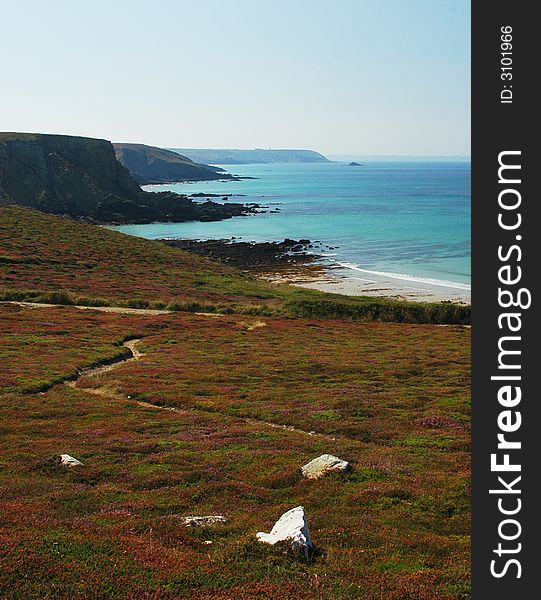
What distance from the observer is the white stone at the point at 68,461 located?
1978 cm

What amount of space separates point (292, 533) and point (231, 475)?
20.4 ft

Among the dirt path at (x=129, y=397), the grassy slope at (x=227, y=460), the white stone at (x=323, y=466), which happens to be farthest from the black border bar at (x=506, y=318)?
the dirt path at (x=129, y=397)

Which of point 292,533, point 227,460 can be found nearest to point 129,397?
point 227,460

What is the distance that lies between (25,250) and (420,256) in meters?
74.3

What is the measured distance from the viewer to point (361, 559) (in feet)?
44.1

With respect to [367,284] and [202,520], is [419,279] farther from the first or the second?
[202,520]

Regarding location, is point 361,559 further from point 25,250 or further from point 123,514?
point 25,250

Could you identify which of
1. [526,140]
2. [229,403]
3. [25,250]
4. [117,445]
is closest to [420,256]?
[25,250]

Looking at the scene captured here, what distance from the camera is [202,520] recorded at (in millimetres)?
15375

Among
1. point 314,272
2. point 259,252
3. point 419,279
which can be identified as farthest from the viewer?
point 259,252

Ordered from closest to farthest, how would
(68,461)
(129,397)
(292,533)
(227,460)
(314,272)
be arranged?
(292,533)
(68,461)
(227,460)
(129,397)
(314,272)

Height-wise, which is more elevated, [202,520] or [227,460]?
[202,520]

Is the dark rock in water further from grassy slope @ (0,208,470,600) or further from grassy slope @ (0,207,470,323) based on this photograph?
grassy slope @ (0,208,470,600)

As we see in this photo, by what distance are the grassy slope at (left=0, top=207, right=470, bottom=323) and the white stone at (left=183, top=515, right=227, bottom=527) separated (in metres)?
53.9
